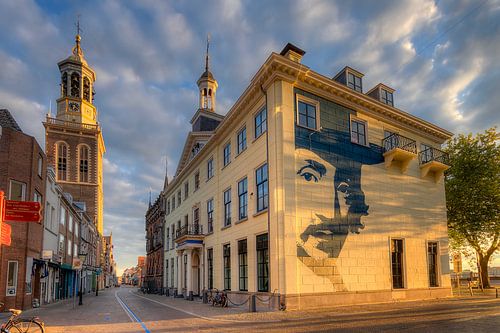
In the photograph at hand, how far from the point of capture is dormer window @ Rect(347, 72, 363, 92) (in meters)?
25.1

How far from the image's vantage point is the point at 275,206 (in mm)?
19422

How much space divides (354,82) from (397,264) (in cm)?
1148

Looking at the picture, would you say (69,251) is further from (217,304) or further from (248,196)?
Result: (248,196)

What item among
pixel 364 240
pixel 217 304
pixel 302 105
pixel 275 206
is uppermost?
pixel 302 105

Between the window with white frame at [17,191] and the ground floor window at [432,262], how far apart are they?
992 inches

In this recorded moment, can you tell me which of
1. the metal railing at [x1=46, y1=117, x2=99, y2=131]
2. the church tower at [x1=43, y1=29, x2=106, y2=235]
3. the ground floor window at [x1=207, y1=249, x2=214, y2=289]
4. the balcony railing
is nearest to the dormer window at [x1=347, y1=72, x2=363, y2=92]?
the ground floor window at [x1=207, y1=249, x2=214, y2=289]

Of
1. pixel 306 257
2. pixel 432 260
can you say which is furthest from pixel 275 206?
pixel 432 260

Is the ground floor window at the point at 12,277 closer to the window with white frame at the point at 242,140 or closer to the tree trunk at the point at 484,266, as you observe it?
the window with white frame at the point at 242,140

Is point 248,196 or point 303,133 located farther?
point 248,196

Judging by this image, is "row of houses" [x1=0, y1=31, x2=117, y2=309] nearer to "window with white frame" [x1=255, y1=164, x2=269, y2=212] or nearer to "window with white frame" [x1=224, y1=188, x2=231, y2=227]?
"window with white frame" [x1=224, y1=188, x2=231, y2=227]

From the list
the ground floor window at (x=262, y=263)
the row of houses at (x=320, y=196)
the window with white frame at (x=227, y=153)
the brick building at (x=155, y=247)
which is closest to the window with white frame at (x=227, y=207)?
the row of houses at (x=320, y=196)

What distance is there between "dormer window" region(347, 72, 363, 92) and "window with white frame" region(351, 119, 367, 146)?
2.61 meters

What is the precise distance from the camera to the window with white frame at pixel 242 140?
24281mm

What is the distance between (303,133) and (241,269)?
8.88m
